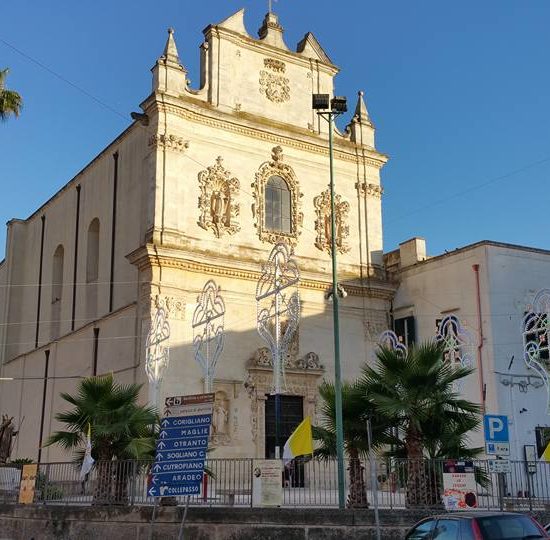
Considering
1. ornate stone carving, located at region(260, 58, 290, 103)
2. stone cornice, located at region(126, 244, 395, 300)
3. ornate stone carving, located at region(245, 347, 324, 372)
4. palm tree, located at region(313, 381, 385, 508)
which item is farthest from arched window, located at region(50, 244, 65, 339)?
palm tree, located at region(313, 381, 385, 508)

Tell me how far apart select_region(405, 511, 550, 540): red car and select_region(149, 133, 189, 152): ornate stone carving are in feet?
75.6

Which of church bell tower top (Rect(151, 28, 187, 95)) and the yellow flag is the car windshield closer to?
the yellow flag

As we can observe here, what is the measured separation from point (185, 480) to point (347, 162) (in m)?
26.3

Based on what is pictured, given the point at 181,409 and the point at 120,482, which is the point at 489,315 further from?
the point at 181,409

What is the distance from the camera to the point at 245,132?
34688 mm

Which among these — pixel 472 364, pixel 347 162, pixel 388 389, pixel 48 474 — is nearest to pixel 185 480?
pixel 388 389

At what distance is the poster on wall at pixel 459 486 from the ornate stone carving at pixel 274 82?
22972 millimetres

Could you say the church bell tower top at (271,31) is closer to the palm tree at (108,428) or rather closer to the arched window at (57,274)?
the arched window at (57,274)

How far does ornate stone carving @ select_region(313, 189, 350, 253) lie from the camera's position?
3612 centimetres

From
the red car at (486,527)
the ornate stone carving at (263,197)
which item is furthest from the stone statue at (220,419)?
the red car at (486,527)

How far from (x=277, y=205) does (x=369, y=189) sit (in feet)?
17.0

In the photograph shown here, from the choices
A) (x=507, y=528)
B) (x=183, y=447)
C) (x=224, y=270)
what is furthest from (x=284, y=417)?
(x=507, y=528)

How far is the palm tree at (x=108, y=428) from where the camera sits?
19578 mm

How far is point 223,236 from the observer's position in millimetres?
33000
